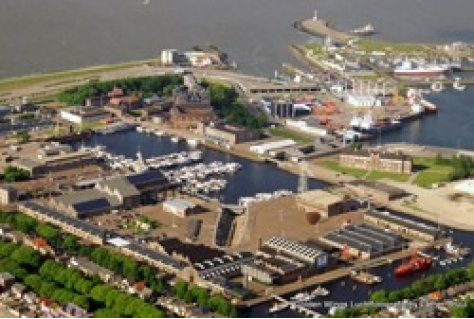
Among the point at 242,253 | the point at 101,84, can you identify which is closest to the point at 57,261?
the point at 242,253

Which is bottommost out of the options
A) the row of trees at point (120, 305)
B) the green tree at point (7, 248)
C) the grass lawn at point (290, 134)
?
the row of trees at point (120, 305)

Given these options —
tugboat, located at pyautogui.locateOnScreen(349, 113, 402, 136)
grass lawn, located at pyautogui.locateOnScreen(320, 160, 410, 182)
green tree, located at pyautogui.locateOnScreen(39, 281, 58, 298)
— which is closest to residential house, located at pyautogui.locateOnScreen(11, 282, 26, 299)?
green tree, located at pyautogui.locateOnScreen(39, 281, 58, 298)

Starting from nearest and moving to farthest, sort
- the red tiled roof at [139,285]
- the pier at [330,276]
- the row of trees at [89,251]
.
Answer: the red tiled roof at [139,285], the pier at [330,276], the row of trees at [89,251]

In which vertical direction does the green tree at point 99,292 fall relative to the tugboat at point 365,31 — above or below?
below

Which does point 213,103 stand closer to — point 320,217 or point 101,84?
point 101,84

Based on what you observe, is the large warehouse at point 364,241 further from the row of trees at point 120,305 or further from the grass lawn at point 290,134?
the grass lawn at point 290,134

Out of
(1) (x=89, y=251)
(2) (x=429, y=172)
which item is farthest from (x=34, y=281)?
(2) (x=429, y=172)

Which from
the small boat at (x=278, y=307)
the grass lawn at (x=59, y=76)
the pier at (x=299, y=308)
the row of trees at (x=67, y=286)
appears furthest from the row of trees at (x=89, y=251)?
the grass lawn at (x=59, y=76)
